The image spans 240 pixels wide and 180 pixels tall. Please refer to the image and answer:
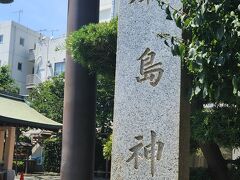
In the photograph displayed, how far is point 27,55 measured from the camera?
1666 inches

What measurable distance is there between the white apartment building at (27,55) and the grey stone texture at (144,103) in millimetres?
32429

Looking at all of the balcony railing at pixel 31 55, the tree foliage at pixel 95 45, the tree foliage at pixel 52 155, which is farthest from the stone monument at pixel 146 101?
the balcony railing at pixel 31 55

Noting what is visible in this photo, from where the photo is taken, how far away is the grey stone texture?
17.4ft

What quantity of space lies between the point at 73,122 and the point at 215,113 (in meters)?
2.76

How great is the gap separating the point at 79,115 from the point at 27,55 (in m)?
35.8

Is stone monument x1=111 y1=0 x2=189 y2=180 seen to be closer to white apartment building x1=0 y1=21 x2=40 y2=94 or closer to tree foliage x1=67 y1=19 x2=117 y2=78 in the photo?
tree foliage x1=67 y1=19 x2=117 y2=78

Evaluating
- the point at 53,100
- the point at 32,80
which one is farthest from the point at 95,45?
the point at 32,80

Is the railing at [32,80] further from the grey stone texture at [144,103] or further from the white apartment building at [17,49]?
the grey stone texture at [144,103]

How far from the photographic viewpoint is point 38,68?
132 ft

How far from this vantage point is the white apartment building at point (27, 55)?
128 ft

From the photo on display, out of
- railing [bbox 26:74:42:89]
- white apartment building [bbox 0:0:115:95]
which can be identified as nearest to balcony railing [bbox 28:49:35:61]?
white apartment building [bbox 0:0:115:95]

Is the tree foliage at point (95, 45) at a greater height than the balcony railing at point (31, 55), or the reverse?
the balcony railing at point (31, 55)

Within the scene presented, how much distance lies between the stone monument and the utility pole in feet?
5.73

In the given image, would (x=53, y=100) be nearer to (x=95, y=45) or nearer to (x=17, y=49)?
(x=17, y=49)
